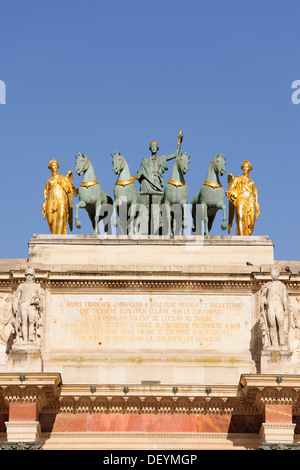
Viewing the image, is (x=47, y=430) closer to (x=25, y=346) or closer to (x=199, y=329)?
(x=25, y=346)

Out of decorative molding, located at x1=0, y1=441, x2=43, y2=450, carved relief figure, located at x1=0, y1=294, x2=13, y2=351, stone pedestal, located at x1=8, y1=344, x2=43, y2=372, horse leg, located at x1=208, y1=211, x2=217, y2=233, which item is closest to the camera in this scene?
decorative molding, located at x1=0, y1=441, x2=43, y2=450

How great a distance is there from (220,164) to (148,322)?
572 centimetres

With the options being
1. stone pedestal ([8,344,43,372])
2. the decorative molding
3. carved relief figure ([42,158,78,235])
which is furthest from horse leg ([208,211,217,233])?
the decorative molding

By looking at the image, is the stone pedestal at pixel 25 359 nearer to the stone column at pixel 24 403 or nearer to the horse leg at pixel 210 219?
the stone column at pixel 24 403

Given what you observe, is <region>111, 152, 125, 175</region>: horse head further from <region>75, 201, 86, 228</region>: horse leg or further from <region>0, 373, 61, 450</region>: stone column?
<region>0, 373, 61, 450</region>: stone column

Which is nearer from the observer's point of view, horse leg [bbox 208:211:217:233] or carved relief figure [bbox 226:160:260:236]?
carved relief figure [bbox 226:160:260:236]

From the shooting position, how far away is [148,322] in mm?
42312

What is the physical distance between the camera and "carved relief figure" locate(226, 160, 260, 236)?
4488cm

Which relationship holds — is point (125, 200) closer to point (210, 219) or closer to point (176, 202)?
point (176, 202)

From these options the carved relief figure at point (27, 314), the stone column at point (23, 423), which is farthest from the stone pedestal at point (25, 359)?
the stone column at point (23, 423)

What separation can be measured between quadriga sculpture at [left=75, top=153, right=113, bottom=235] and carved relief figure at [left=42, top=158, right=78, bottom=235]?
330 mm

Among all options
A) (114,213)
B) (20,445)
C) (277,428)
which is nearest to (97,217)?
(114,213)

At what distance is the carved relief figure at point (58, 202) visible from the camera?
44.7m

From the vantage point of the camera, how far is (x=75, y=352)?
42.0 meters
